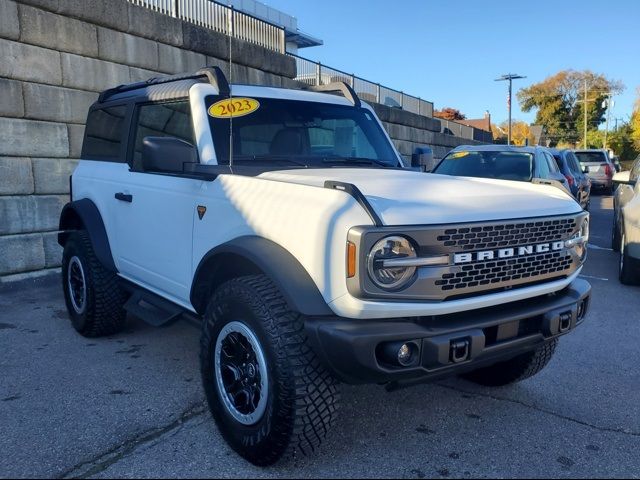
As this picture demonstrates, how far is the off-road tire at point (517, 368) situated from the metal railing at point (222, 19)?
19.3 ft

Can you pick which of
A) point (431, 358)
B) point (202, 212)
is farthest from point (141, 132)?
point (431, 358)

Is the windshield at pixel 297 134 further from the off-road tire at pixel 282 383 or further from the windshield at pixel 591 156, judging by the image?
the windshield at pixel 591 156

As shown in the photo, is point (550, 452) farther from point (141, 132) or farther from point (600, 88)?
point (600, 88)

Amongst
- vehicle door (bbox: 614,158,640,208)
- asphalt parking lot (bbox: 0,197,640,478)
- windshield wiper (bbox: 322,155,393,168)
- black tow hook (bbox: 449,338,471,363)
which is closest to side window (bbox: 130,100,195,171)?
windshield wiper (bbox: 322,155,393,168)

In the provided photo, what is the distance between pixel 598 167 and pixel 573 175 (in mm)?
11591

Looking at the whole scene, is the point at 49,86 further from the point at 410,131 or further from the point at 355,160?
the point at 410,131

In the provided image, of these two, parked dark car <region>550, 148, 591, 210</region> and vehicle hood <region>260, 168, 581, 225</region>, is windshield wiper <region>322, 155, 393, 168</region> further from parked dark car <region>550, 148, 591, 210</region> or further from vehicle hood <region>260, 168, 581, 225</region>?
parked dark car <region>550, 148, 591, 210</region>

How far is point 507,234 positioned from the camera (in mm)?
2814

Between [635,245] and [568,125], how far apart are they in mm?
67440

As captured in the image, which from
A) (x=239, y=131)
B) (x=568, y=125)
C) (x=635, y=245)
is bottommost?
(x=635, y=245)

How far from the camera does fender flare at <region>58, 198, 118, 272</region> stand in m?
4.56

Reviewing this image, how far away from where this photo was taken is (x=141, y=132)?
14.4 ft

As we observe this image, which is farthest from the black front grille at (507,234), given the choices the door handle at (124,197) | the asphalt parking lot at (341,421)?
the door handle at (124,197)

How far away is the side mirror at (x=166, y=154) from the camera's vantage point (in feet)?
11.1
